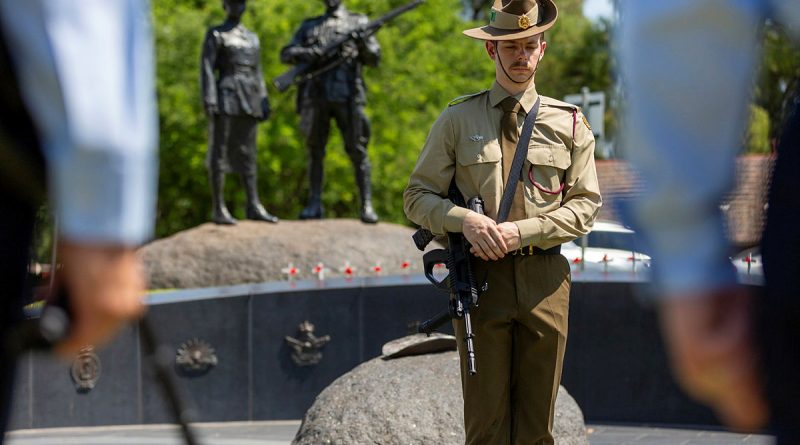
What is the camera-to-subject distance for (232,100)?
1341 centimetres

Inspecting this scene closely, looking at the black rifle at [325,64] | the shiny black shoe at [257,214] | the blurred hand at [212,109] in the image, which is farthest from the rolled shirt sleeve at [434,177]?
the shiny black shoe at [257,214]

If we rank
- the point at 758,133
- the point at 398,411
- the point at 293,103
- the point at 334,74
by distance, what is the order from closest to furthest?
the point at 758,133 < the point at 398,411 < the point at 334,74 < the point at 293,103

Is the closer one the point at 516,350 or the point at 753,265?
the point at 753,265

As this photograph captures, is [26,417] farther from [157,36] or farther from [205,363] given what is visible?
[157,36]

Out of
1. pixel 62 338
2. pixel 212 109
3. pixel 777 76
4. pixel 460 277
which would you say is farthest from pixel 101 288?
pixel 212 109

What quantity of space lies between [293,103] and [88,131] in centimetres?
2294

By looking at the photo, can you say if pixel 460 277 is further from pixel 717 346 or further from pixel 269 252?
pixel 269 252

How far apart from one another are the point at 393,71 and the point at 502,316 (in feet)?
72.7

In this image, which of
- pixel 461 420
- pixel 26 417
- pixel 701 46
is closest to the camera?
pixel 701 46

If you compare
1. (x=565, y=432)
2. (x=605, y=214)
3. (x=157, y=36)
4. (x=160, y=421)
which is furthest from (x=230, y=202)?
(x=605, y=214)

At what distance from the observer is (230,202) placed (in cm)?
2572

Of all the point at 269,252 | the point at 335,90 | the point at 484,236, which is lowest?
the point at 269,252

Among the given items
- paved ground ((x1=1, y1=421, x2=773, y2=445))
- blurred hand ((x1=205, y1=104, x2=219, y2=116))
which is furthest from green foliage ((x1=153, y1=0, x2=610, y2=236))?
paved ground ((x1=1, y1=421, x2=773, y2=445))

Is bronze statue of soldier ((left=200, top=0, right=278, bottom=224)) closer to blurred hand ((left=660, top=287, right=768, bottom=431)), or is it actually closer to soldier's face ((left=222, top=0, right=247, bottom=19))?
soldier's face ((left=222, top=0, right=247, bottom=19))
